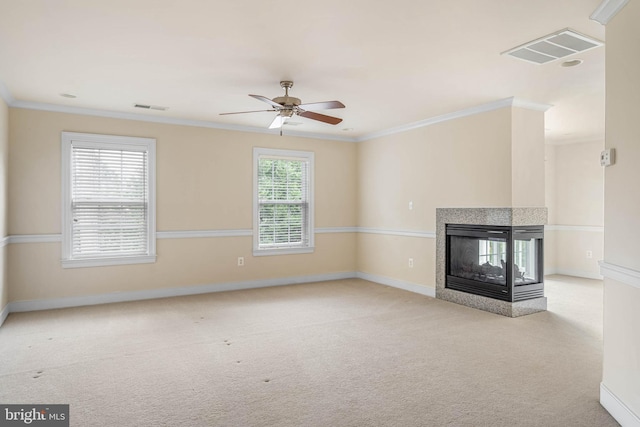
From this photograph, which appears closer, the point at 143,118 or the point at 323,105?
the point at 323,105

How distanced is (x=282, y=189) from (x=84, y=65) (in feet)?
11.9

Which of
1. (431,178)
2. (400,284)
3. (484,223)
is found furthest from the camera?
(400,284)

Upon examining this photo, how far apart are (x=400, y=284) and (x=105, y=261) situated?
14.4ft

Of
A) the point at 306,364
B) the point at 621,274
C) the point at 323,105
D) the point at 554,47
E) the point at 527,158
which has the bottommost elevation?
the point at 306,364

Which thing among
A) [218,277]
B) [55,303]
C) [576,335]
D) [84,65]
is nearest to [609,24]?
[576,335]

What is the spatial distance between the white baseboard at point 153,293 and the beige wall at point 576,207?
458 centimetres

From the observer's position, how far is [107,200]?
5469 millimetres

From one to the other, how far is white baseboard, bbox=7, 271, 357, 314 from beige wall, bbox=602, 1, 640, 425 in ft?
16.0

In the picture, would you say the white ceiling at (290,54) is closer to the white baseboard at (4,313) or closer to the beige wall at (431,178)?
the beige wall at (431,178)

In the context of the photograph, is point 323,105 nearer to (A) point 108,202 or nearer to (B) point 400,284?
(A) point 108,202

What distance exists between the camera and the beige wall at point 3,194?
14.9 feet

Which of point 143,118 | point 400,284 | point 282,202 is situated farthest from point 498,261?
point 143,118

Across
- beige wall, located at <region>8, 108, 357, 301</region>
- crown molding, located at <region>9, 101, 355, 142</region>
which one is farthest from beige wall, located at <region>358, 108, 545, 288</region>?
crown molding, located at <region>9, 101, 355, 142</region>

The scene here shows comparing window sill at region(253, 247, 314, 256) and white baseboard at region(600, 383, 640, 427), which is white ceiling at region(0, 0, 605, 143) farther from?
white baseboard at region(600, 383, 640, 427)
